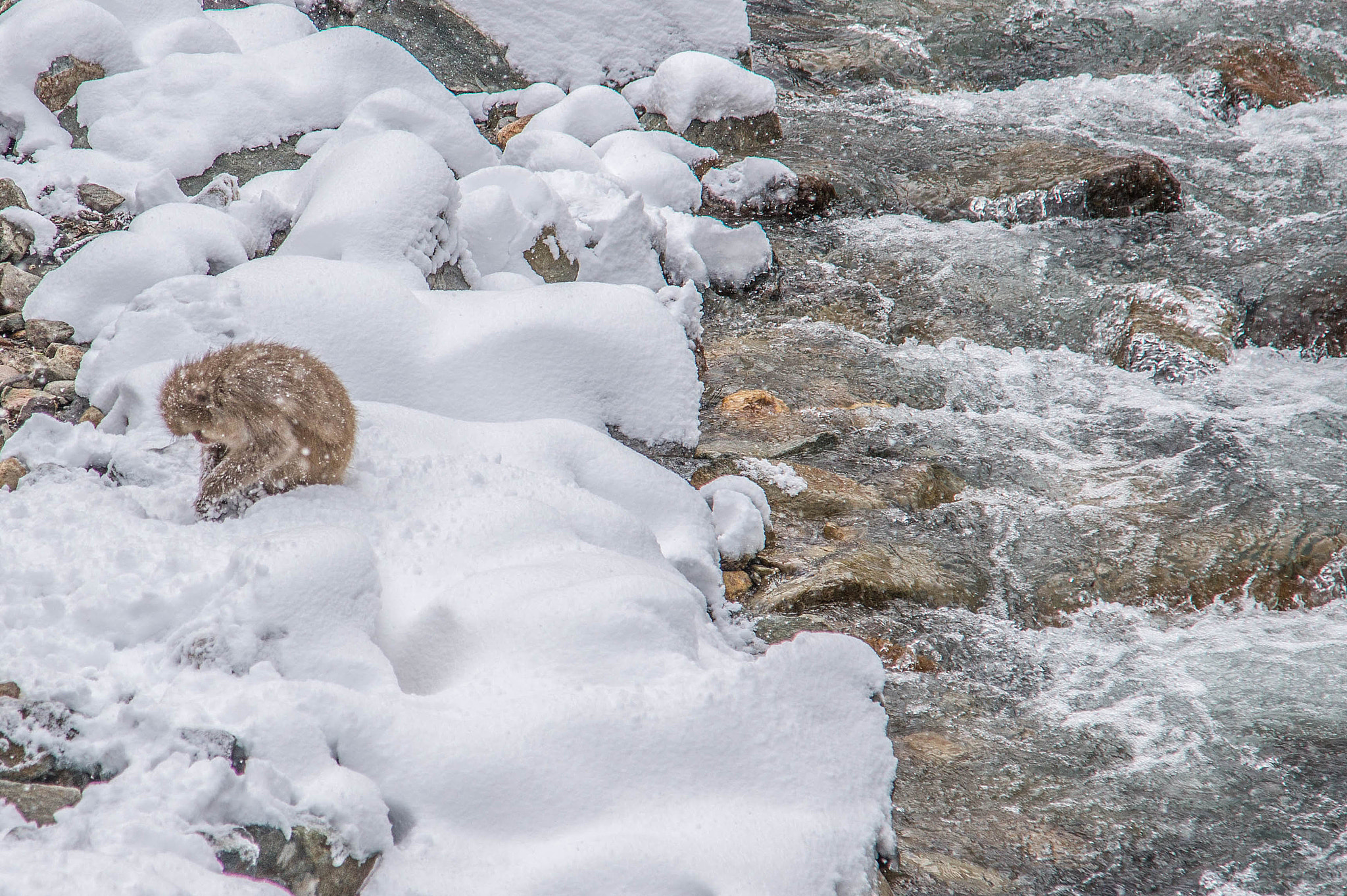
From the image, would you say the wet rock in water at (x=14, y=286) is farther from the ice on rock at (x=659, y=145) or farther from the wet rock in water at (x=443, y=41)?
the wet rock in water at (x=443, y=41)

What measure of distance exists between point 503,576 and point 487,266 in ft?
8.66

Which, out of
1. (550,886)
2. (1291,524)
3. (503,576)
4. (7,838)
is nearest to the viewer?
(7,838)

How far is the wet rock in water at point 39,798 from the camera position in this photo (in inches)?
79.0

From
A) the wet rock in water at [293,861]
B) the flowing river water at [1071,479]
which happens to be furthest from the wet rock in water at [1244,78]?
the wet rock in water at [293,861]

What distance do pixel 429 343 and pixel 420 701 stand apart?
1.95 m

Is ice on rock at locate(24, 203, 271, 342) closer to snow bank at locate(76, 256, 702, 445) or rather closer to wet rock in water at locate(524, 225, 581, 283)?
snow bank at locate(76, 256, 702, 445)

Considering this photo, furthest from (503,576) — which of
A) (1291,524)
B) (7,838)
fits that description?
(1291,524)

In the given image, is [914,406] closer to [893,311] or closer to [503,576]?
[893,311]

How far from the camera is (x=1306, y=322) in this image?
17.7ft

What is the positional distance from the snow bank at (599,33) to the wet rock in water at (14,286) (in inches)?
162

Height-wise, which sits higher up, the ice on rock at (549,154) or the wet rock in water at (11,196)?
the wet rock in water at (11,196)

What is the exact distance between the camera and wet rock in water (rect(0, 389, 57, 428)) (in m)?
3.54

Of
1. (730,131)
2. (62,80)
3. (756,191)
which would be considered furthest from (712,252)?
(62,80)

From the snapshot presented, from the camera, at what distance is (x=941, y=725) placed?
3.12 metres
